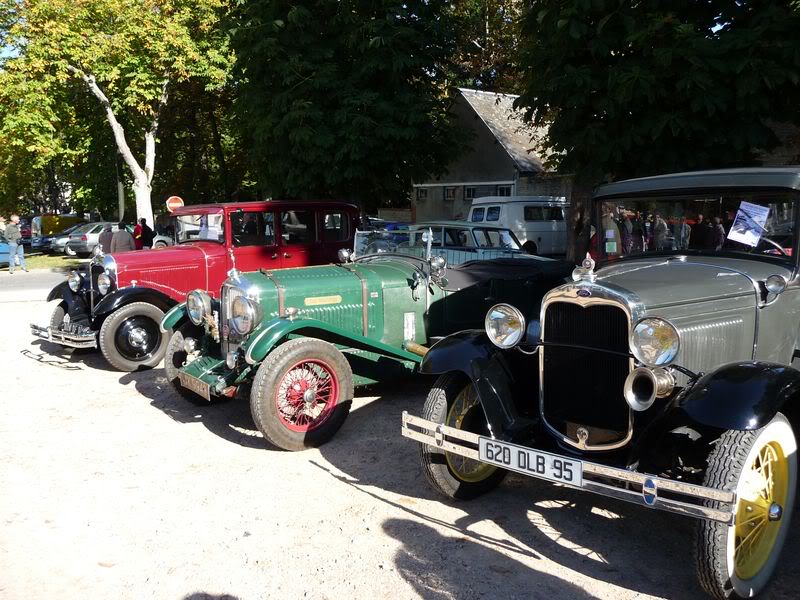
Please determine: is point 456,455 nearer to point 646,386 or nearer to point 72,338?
point 646,386

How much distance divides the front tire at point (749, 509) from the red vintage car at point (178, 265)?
6.75 m

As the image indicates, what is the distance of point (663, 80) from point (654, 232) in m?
3.70

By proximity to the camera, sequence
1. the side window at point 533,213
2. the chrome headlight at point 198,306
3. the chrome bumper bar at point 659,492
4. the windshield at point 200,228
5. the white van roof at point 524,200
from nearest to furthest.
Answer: the chrome bumper bar at point 659,492 → the chrome headlight at point 198,306 → the windshield at point 200,228 → the white van roof at point 524,200 → the side window at point 533,213

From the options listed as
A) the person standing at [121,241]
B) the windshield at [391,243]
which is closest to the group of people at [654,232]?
the windshield at [391,243]

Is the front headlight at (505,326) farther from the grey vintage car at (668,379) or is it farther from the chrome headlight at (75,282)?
the chrome headlight at (75,282)

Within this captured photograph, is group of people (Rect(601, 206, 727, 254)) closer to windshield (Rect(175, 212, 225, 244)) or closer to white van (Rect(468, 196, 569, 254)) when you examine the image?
windshield (Rect(175, 212, 225, 244))

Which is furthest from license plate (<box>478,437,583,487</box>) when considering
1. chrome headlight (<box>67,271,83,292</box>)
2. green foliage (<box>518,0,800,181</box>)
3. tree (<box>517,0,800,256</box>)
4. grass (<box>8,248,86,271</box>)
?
grass (<box>8,248,86,271</box>)

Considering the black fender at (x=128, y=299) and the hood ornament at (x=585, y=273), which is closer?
the hood ornament at (x=585, y=273)

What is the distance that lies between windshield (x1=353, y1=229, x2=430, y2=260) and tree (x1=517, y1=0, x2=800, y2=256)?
175cm

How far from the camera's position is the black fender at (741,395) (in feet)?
10.2

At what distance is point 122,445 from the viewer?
18.4 ft

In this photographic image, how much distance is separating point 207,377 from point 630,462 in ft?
11.6

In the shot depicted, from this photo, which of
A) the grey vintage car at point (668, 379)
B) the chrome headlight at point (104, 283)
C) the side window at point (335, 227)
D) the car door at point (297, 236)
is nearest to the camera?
the grey vintage car at point (668, 379)

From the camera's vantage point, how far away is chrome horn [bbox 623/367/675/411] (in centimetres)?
341
